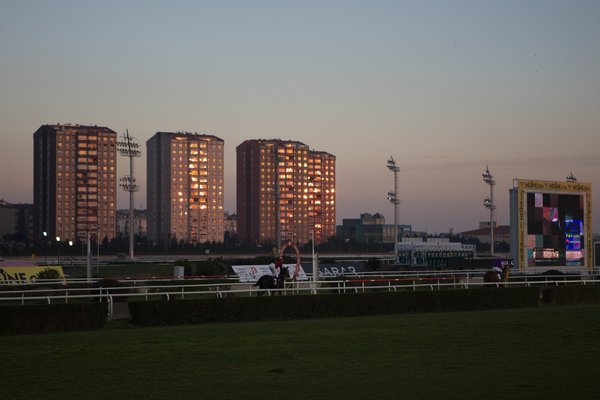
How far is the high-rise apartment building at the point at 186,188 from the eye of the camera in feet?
597

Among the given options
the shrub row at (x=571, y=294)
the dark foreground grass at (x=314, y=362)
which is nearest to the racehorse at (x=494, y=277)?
the shrub row at (x=571, y=294)

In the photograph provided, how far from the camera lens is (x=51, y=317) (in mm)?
20734

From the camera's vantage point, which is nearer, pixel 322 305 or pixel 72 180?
pixel 322 305

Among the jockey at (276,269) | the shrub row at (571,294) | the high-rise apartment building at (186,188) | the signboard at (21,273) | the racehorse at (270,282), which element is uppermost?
the high-rise apartment building at (186,188)

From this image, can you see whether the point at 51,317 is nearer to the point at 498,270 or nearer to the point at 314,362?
the point at 314,362

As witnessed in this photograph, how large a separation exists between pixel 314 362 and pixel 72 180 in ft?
551

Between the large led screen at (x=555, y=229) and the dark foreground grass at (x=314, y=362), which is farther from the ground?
the large led screen at (x=555, y=229)

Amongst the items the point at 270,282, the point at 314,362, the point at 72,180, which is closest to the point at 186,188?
the point at 72,180

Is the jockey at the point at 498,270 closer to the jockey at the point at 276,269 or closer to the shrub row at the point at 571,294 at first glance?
the shrub row at the point at 571,294

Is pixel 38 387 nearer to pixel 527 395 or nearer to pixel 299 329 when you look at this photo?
pixel 527 395

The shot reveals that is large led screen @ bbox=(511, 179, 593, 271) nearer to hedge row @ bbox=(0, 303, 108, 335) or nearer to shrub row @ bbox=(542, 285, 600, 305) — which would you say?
shrub row @ bbox=(542, 285, 600, 305)

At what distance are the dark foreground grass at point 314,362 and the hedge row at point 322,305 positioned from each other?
131cm

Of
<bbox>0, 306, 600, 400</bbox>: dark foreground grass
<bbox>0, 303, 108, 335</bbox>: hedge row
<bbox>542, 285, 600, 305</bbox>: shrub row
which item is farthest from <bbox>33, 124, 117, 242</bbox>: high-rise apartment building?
<bbox>0, 306, 600, 400</bbox>: dark foreground grass

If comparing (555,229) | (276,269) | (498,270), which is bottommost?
(498,270)
